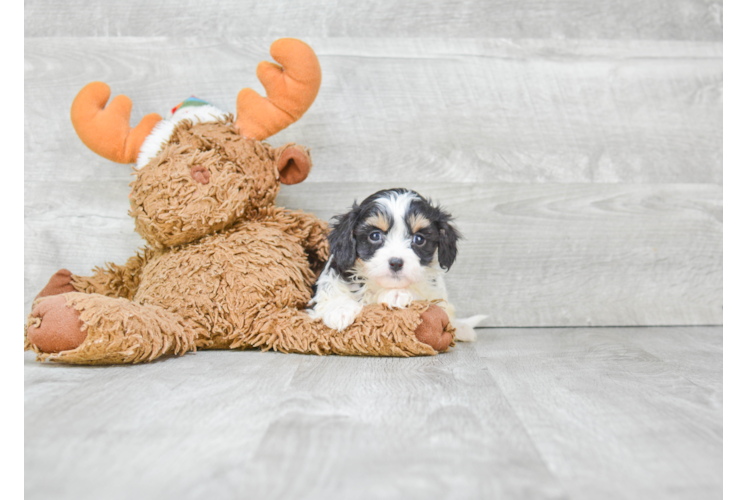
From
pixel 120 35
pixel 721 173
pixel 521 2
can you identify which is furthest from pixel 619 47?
pixel 120 35

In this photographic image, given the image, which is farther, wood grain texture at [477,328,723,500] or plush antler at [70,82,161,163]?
plush antler at [70,82,161,163]

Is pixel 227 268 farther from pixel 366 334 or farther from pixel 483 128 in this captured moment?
pixel 483 128

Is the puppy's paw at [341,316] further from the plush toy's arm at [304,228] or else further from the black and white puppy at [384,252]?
the plush toy's arm at [304,228]

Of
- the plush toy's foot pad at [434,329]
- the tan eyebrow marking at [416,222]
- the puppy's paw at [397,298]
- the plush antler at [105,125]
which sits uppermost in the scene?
the plush antler at [105,125]

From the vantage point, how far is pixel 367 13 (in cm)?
217

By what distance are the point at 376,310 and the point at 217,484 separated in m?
0.86

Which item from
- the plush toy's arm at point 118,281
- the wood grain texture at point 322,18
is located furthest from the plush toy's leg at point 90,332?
the wood grain texture at point 322,18

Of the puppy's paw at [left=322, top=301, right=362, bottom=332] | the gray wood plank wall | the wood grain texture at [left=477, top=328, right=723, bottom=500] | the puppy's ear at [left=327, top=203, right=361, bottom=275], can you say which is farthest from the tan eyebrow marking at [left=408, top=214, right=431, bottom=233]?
the gray wood plank wall

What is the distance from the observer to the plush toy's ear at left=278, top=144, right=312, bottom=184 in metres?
1.80

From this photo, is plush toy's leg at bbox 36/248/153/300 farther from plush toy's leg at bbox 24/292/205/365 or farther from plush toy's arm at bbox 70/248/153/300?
plush toy's leg at bbox 24/292/205/365

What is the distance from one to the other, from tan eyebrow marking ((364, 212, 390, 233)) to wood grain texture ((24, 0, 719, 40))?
0.86 meters

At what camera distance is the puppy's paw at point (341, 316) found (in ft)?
5.29

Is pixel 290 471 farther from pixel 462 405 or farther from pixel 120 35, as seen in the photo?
pixel 120 35

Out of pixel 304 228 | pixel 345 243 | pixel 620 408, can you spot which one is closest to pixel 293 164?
pixel 304 228
